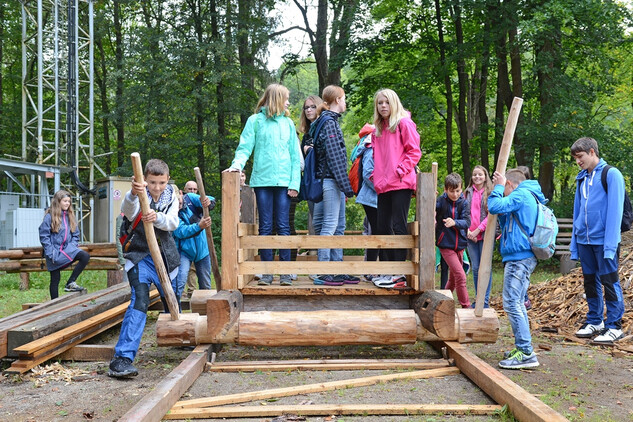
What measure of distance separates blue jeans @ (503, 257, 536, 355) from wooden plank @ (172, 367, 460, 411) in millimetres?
686

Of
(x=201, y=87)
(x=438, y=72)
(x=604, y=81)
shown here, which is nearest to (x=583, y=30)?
(x=604, y=81)

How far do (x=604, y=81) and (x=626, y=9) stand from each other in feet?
10.0

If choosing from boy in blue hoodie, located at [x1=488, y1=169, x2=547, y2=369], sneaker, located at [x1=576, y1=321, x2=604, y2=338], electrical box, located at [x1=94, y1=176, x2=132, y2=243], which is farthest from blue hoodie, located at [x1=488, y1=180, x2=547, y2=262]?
Answer: electrical box, located at [x1=94, y1=176, x2=132, y2=243]

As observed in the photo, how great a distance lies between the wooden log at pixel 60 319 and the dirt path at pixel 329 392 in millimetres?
357

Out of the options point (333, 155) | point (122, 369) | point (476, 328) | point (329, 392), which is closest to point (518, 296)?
point (476, 328)

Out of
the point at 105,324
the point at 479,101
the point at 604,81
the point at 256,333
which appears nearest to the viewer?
the point at 256,333

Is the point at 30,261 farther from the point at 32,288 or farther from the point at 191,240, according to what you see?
the point at 191,240

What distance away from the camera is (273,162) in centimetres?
644

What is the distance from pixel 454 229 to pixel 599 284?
1883mm

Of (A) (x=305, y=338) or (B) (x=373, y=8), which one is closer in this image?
(A) (x=305, y=338)

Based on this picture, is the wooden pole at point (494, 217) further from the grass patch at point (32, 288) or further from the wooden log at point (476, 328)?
the grass patch at point (32, 288)

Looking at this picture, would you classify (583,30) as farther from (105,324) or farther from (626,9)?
(105,324)

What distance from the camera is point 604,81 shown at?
63.2 feet

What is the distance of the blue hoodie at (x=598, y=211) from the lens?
262 inches
